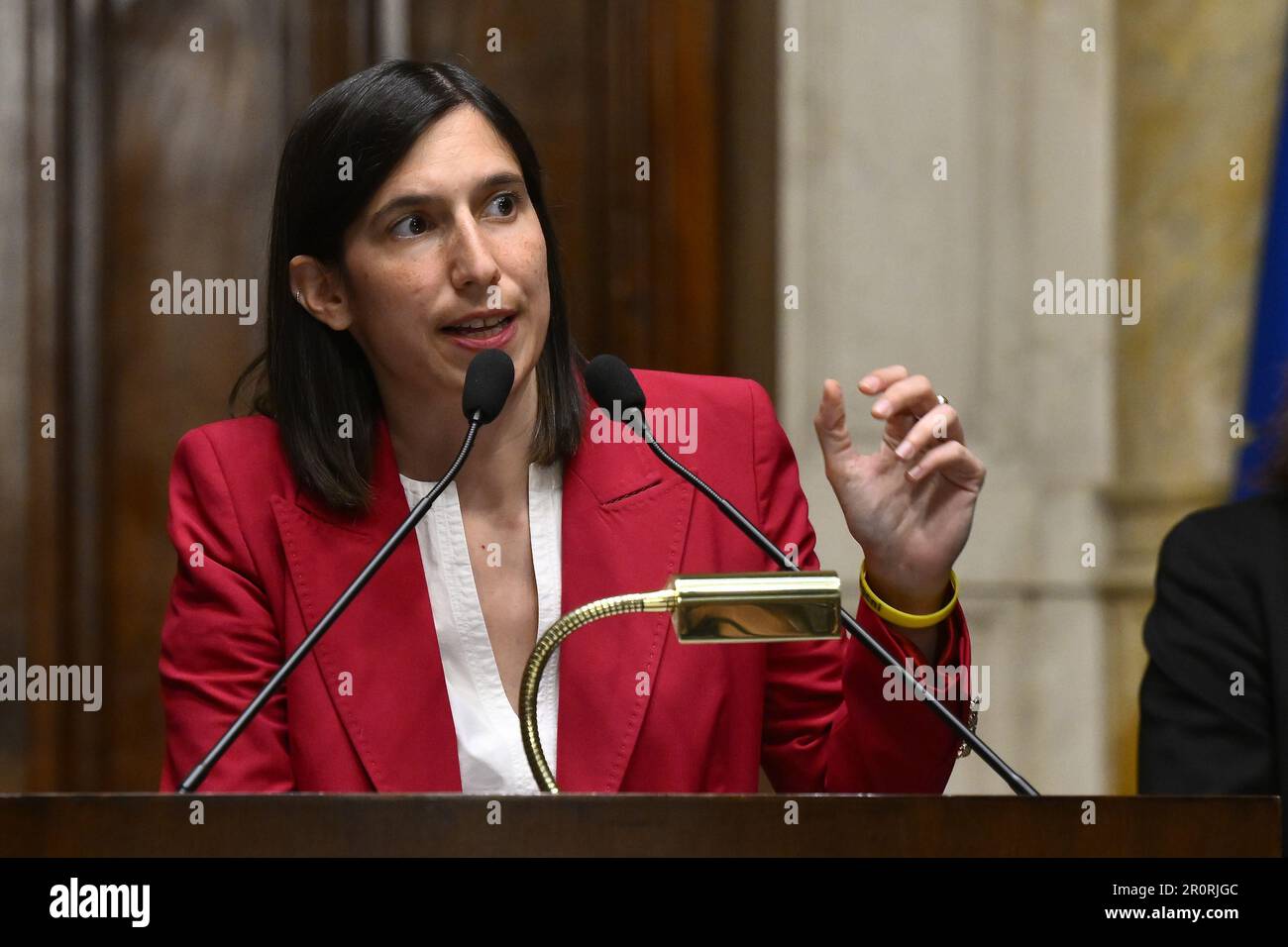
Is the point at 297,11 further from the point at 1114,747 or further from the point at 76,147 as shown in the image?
the point at 1114,747

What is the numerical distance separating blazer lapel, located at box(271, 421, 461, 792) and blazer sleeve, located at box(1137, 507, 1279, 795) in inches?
29.8

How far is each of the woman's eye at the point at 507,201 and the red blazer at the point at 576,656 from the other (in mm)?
250

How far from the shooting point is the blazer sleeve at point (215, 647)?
1.45 meters

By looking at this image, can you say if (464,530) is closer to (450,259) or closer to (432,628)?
(432,628)

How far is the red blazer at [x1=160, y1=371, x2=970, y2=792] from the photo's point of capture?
146 centimetres

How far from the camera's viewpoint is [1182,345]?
235cm

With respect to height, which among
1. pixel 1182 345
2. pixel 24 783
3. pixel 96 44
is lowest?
pixel 24 783

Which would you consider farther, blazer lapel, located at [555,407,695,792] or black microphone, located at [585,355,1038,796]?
blazer lapel, located at [555,407,695,792]

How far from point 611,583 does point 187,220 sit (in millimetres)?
1102

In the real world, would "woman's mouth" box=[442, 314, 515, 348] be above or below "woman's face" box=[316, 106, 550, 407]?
below

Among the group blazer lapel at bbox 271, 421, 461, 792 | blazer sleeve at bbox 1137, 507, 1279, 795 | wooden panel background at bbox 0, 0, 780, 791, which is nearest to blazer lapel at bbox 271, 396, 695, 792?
blazer lapel at bbox 271, 421, 461, 792

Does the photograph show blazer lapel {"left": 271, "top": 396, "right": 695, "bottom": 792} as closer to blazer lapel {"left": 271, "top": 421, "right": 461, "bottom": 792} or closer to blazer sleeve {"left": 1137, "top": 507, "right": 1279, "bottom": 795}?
blazer lapel {"left": 271, "top": 421, "right": 461, "bottom": 792}
